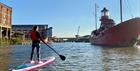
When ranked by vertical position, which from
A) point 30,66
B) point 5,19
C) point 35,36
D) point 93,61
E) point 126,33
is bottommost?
point 93,61

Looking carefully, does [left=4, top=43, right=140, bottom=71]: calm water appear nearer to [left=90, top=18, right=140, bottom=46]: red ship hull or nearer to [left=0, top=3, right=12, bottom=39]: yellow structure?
[left=90, top=18, right=140, bottom=46]: red ship hull

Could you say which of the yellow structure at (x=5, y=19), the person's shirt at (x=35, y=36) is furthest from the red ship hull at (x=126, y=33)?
the yellow structure at (x=5, y=19)

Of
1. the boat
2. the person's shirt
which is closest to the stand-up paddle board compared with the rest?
the person's shirt

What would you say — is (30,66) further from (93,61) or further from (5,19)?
(5,19)

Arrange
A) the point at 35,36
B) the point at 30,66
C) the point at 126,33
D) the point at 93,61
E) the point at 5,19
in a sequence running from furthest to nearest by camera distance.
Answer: the point at 5,19 → the point at 126,33 → the point at 93,61 → the point at 35,36 → the point at 30,66

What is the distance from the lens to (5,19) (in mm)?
116062

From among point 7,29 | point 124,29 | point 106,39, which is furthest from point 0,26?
point 124,29

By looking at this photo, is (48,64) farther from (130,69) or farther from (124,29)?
(124,29)

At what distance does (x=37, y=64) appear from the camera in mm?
20203

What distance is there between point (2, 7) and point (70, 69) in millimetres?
97883

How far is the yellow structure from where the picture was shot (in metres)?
112

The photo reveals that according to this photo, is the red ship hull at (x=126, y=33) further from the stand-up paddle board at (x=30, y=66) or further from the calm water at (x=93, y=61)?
the stand-up paddle board at (x=30, y=66)

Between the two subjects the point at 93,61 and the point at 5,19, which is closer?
the point at 93,61

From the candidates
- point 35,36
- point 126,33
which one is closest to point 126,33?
point 126,33
